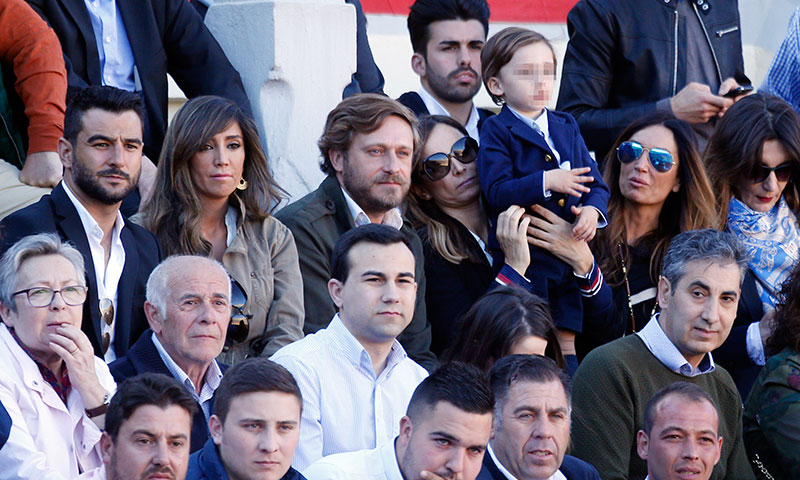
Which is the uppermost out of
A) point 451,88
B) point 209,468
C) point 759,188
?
point 451,88

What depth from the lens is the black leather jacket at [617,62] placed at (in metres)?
6.84

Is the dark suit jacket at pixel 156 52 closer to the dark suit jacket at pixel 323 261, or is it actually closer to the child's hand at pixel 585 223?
the dark suit jacket at pixel 323 261

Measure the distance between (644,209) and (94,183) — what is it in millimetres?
2604

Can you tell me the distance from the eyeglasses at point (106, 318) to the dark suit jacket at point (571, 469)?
58.8 inches

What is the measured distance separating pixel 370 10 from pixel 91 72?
11.1 ft

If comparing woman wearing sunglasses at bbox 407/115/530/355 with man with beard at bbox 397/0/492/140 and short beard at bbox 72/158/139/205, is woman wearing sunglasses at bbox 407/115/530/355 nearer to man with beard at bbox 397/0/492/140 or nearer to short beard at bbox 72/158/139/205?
man with beard at bbox 397/0/492/140

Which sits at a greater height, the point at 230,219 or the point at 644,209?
the point at 644,209

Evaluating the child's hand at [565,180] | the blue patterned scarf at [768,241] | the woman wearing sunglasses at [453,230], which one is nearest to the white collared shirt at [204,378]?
the woman wearing sunglasses at [453,230]

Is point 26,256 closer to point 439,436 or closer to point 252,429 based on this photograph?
point 252,429

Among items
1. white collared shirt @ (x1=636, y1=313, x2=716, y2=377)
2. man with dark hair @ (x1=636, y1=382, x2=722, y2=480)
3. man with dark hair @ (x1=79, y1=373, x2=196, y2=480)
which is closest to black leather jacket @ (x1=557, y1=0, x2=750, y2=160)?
white collared shirt @ (x1=636, y1=313, x2=716, y2=377)

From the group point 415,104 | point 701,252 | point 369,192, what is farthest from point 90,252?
point 701,252

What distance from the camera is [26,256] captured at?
4.59 meters

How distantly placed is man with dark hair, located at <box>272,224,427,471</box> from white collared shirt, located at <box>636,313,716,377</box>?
0.98 m

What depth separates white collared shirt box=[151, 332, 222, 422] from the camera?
485cm
